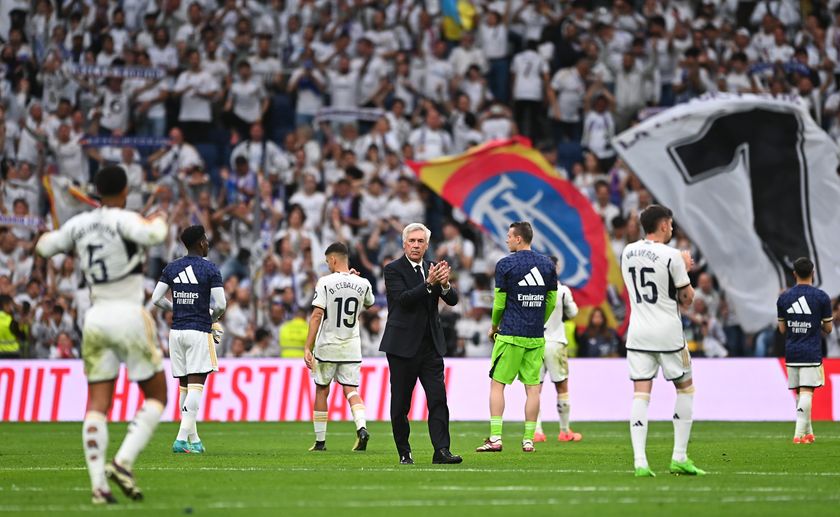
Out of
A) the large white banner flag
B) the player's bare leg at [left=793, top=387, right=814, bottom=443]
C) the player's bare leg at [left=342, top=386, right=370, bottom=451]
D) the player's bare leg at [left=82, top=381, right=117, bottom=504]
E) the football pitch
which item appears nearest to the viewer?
the football pitch

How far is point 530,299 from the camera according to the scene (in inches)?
712

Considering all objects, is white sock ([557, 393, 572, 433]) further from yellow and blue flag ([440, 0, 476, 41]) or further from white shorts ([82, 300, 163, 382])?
yellow and blue flag ([440, 0, 476, 41])

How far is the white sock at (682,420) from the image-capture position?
45.4ft

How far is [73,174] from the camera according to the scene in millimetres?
30719

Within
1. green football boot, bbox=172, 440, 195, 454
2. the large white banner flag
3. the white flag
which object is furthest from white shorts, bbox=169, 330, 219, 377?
the large white banner flag

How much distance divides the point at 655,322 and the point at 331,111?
1816cm

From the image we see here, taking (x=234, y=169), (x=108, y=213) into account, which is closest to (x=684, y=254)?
(x=108, y=213)

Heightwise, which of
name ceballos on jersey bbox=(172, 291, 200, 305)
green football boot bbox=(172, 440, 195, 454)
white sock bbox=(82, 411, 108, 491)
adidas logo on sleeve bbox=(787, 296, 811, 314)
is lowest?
green football boot bbox=(172, 440, 195, 454)

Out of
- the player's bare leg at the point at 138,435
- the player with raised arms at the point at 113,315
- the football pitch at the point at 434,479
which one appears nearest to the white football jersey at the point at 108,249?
the player with raised arms at the point at 113,315

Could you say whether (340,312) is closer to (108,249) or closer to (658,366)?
(658,366)

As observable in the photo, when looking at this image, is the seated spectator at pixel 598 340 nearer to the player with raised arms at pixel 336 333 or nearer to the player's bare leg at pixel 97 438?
the player with raised arms at pixel 336 333

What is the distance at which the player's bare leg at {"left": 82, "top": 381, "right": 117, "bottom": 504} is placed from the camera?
11250 millimetres

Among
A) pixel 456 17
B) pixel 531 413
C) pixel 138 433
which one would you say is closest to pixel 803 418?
pixel 531 413

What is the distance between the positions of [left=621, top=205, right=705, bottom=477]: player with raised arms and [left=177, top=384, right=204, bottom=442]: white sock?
249 inches
